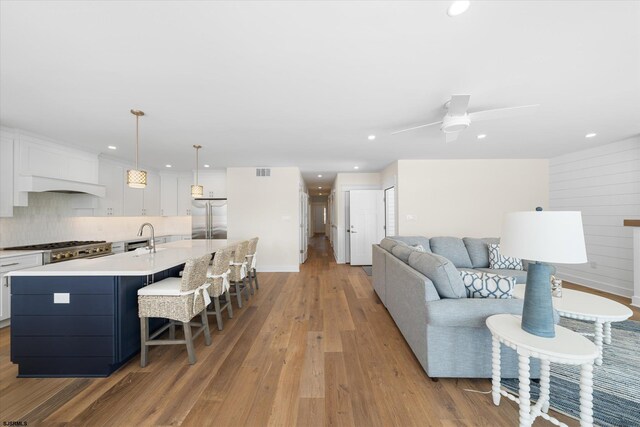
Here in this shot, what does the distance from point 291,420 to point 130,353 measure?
5.31 ft

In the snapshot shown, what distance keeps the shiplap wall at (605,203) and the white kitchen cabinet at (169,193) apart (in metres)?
8.39

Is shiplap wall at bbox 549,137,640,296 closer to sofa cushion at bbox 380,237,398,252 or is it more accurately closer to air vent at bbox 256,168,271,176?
sofa cushion at bbox 380,237,398,252

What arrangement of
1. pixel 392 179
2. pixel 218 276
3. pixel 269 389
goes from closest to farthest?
pixel 269 389
pixel 218 276
pixel 392 179

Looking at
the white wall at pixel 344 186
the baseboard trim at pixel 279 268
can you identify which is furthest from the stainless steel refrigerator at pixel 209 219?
the white wall at pixel 344 186

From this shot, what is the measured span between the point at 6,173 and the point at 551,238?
5564 millimetres

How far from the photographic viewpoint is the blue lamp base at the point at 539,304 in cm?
138

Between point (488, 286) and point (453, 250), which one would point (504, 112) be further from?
point (453, 250)

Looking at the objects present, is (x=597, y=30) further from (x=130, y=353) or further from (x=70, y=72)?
(x=130, y=353)

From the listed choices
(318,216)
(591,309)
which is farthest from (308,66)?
(318,216)

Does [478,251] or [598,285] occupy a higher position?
[478,251]

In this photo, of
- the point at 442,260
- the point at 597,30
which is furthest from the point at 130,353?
the point at 597,30

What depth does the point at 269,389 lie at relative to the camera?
1.80 m

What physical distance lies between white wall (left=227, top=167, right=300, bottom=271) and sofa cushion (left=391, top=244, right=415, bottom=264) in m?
2.88

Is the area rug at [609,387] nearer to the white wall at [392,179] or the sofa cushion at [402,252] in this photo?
the sofa cushion at [402,252]
